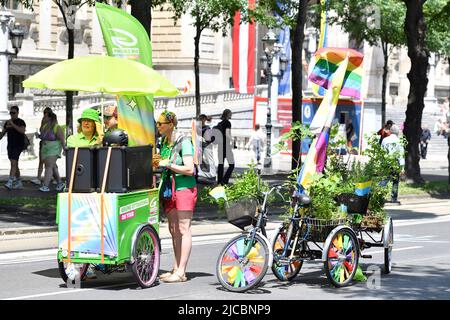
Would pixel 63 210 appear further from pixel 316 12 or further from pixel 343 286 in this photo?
pixel 316 12

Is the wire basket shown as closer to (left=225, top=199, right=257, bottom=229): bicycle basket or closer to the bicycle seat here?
the bicycle seat

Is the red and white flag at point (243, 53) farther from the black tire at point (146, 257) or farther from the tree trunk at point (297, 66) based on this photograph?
the black tire at point (146, 257)

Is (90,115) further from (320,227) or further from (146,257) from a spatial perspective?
(320,227)

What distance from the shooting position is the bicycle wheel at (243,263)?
11039 mm

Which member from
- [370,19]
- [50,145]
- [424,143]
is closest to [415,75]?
[50,145]

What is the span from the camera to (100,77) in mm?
12328

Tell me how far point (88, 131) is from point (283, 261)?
101 inches

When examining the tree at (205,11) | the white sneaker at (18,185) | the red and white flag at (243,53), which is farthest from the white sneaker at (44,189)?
the red and white flag at (243,53)

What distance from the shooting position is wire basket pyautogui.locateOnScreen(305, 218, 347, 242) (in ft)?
38.9

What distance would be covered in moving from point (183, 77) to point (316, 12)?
17.8 m

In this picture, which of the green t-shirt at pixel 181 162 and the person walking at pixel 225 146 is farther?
the person walking at pixel 225 146

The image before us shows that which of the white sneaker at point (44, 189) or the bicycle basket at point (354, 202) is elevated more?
the bicycle basket at point (354, 202)

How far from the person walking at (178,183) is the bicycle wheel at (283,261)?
0.97 meters

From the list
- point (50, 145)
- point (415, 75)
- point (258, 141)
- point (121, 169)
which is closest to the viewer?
point (121, 169)
